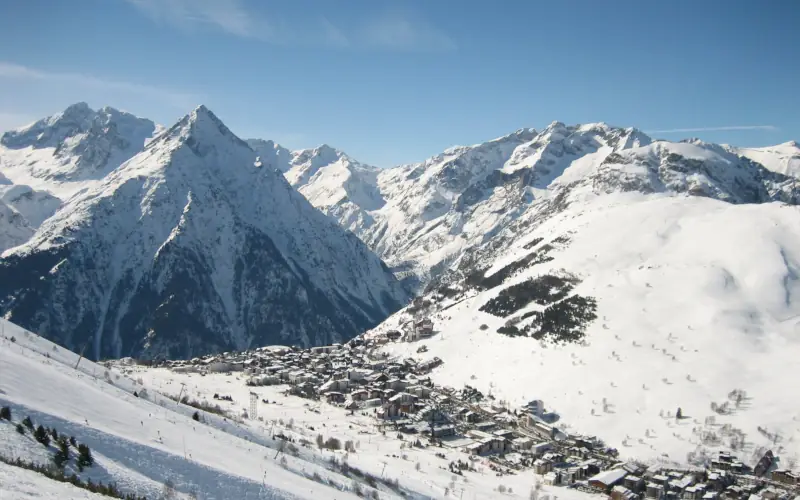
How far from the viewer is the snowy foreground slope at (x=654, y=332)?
194 feet

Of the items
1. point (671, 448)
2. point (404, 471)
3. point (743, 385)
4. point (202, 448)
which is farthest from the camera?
point (743, 385)

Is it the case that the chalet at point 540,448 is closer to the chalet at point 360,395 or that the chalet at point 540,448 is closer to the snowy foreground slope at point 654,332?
the snowy foreground slope at point 654,332

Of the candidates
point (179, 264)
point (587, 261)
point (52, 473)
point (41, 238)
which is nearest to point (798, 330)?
point (587, 261)

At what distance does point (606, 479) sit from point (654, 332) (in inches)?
1257

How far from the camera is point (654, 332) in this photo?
76.0 metres

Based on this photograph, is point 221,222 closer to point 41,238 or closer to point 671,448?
point 41,238

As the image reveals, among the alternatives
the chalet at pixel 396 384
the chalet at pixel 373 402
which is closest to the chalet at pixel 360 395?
the chalet at pixel 373 402

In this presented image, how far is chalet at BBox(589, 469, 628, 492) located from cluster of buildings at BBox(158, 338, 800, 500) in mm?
79

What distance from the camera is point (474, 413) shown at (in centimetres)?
6775

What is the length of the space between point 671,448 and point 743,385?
13.2 metres

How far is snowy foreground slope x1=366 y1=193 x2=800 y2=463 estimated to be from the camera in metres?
59.2

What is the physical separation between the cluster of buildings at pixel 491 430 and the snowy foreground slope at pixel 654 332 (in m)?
2.68

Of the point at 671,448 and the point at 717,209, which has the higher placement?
the point at 717,209

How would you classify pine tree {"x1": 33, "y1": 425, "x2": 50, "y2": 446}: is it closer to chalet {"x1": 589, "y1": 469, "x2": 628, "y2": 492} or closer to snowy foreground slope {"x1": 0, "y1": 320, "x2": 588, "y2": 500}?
snowy foreground slope {"x1": 0, "y1": 320, "x2": 588, "y2": 500}
